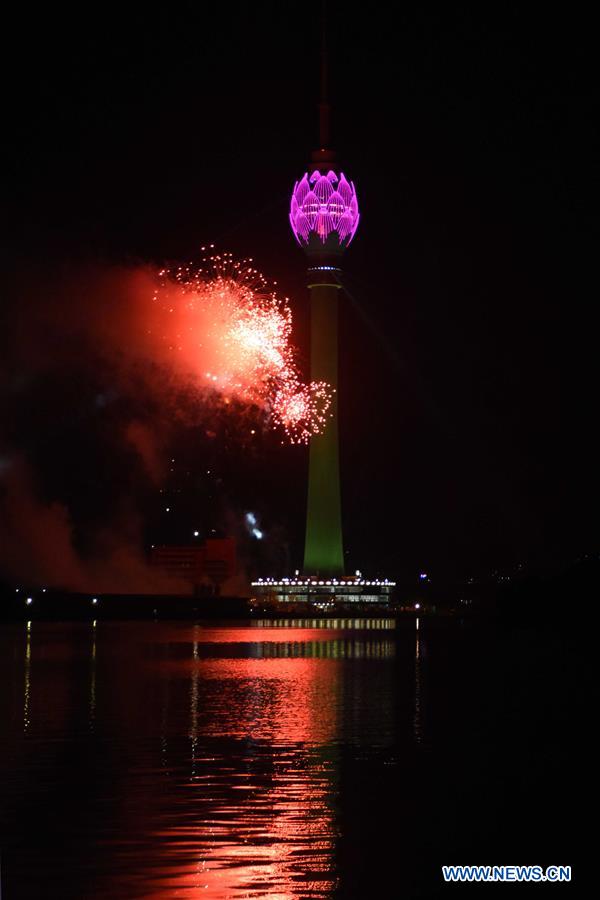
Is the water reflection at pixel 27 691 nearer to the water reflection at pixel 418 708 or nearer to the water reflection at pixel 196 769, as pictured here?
the water reflection at pixel 196 769

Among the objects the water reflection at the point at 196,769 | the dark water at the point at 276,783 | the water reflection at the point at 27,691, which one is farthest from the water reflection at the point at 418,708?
the water reflection at the point at 27,691

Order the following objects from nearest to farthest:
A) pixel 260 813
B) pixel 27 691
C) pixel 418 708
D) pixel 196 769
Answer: pixel 260 813 < pixel 196 769 < pixel 418 708 < pixel 27 691

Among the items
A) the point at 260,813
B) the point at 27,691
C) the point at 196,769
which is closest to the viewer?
the point at 260,813

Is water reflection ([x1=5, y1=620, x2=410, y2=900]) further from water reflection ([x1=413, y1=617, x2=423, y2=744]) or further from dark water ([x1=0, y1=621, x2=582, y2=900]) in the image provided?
water reflection ([x1=413, y1=617, x2=423, y2=744])

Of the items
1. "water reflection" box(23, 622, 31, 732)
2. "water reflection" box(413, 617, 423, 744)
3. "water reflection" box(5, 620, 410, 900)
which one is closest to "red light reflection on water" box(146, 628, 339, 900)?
"water reflection" box(5, 620, 410, 900)

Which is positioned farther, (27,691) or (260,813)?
(27,691)

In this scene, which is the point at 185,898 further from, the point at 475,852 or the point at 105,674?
the point at 105,674

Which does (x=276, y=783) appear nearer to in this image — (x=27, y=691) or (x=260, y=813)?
(x=260, y=813)

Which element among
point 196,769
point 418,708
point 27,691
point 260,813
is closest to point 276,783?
point 196,769

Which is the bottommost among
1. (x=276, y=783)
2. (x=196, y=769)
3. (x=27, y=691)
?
(x=276, y=783)
